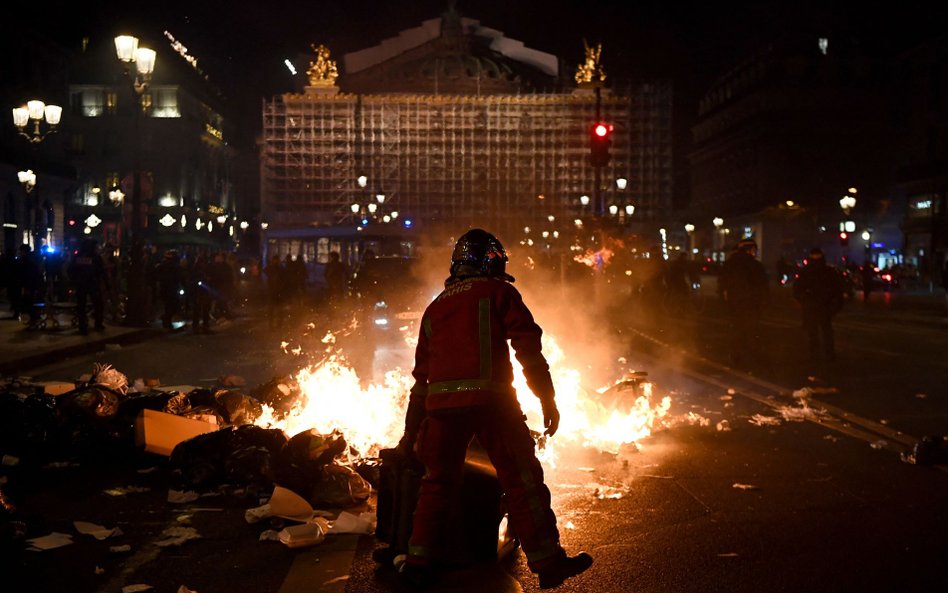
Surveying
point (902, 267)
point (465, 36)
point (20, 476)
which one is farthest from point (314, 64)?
point (20, 476)

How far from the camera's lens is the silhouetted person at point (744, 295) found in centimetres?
1315

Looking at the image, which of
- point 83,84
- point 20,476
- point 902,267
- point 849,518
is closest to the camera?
point 849,518

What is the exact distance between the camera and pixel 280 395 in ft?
27.8

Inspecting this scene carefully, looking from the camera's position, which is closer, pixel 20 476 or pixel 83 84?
pixel 20 476

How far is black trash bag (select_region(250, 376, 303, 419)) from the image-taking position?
27.2 feet

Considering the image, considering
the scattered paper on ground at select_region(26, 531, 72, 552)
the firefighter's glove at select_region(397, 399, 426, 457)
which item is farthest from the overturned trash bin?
the scattered paper on ground at select_region(26, 531, 72, 552)

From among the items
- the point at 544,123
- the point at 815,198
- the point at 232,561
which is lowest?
the point at 232,561

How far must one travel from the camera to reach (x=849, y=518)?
5.63 metres

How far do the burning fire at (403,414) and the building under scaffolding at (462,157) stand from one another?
183ft

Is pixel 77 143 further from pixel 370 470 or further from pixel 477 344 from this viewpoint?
pixel 477 344

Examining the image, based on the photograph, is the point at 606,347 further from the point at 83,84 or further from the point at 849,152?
the point at 83,84

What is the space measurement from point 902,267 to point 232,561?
5129 centimetres

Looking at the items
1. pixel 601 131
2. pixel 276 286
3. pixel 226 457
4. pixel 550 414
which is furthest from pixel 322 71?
pixel 550 414

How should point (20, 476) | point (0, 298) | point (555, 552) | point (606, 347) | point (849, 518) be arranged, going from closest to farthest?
point (555, 552), point (849, 518), point (20, 476), point (606, 347), point (0, 298)
